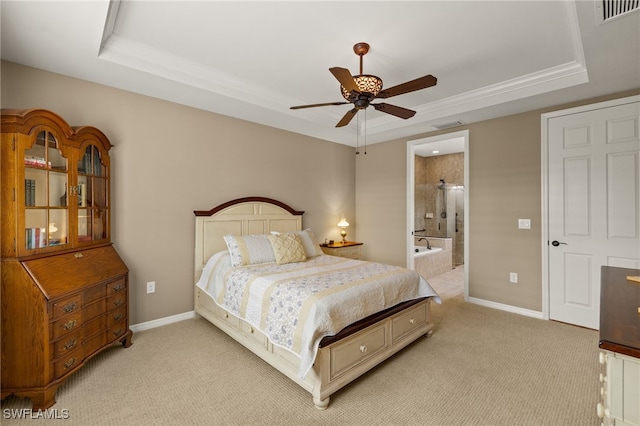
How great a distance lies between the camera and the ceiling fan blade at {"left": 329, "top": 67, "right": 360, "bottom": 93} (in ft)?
6.56

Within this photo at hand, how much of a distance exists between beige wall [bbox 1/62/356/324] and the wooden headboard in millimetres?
105

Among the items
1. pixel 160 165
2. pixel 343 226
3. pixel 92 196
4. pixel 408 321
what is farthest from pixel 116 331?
pixel 343 226

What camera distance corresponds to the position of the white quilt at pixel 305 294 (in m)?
2.01

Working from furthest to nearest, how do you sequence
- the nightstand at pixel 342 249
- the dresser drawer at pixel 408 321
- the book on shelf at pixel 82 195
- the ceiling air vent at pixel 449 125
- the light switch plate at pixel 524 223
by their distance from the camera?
1. the nightstand at pixel 342 249
2. the ceiling air vent at pixel 449 125
3. the light switch plate at pixel 524 223
4. the dresser drawer at pixel 408 321
5. the book on shelf at pixel 82 195

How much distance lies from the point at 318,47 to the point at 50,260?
8.51 ft

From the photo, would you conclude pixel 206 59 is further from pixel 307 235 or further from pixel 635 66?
pixel 635 66

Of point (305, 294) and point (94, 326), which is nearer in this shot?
point (305, 294)

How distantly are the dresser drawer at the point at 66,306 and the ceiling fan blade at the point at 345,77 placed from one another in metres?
2.37

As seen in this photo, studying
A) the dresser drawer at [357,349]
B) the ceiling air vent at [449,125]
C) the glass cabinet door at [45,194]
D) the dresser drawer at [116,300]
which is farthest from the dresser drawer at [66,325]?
the ceiling air vent at [449,125]

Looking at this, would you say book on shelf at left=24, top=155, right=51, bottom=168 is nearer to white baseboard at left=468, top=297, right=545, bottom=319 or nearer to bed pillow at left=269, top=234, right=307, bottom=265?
bed pillow at left=269, top=234, right=307, bottom=265

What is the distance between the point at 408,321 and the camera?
8.86 ft

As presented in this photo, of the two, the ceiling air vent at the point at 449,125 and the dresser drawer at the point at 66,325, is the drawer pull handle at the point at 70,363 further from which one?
the ceiling air vent at the point at 449,125

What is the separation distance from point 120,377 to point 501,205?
14.1ft

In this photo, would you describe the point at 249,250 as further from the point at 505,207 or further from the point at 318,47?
the point at 505,207
